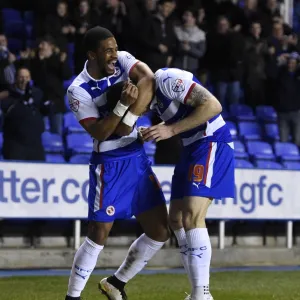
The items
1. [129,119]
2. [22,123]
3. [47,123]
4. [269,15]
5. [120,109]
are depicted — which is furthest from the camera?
[269,15]

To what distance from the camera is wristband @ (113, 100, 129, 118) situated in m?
7.74

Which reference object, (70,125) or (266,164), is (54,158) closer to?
(70,125)

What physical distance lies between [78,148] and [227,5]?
5.99 meters

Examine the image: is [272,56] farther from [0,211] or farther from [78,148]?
[0,211]

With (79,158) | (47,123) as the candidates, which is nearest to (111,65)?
(79,158)

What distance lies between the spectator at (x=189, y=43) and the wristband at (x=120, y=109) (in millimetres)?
9686

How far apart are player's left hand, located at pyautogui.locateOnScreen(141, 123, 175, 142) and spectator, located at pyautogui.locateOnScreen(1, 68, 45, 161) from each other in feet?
20.2

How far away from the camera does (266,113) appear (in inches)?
724

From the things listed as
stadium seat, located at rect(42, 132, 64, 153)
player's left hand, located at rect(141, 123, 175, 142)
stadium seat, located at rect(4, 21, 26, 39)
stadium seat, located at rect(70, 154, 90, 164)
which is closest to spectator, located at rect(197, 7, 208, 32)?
stadium seat, located at rect(4, 21, 26, 39)

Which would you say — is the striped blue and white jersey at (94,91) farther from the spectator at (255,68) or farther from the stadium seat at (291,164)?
the spectator at (255,68)

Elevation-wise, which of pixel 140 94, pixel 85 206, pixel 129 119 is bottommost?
pixel 85 206

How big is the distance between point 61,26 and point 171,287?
7095 mm

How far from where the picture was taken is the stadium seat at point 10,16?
1848 centimetres

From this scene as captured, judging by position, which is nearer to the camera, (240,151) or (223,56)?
(240,151)
